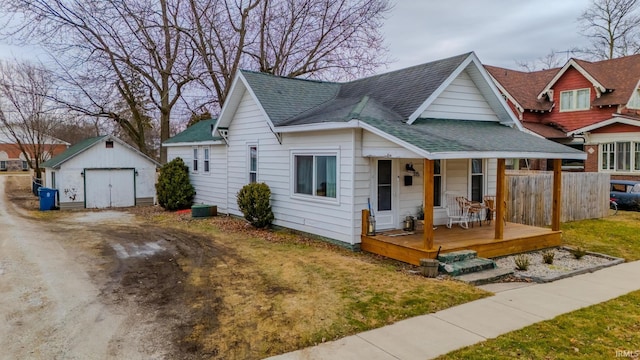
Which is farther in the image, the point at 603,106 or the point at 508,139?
the point at 603,106

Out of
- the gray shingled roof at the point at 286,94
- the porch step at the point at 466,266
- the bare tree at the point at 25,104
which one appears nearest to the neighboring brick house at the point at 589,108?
the gray shingled roof at the point at 286,94

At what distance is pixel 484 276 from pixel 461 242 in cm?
156

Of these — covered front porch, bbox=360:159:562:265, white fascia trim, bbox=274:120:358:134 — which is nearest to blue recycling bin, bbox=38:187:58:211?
white fascia trim, bbox=274:120:358:134

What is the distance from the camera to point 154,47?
75.5 feet

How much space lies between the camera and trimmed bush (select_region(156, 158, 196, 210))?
1816cm

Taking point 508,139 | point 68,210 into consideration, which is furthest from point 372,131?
point 68,210

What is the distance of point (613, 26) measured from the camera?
33.3m

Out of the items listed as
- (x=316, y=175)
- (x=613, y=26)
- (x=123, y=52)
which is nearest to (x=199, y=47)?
(x=123, y=52)

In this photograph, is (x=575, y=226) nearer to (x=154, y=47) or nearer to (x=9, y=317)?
(x=9, y=317)

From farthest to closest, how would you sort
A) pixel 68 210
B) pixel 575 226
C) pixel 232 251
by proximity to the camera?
pixel 68 210 < pixel 575 226 < pixel 232 251

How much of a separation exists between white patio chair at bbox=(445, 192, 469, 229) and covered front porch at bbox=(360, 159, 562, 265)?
7.5 inches

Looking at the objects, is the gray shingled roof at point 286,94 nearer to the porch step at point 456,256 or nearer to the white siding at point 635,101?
the porch step at point 456,256

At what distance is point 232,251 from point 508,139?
24.8 ft

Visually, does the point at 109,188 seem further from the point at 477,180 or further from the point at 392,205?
the point at 477,180
